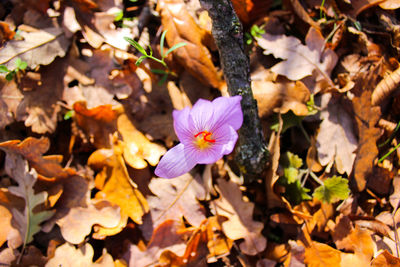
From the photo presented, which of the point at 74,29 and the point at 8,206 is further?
the point at 74,29

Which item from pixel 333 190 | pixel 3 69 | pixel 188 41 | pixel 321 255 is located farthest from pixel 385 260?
pixel 3 69

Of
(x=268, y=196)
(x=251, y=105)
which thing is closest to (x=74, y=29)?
(x=251, y=105)

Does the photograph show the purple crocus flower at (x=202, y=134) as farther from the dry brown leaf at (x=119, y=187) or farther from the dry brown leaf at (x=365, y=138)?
the dry brown leaf at (x=365, y=138)

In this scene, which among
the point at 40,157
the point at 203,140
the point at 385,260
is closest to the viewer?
the point at 203,140

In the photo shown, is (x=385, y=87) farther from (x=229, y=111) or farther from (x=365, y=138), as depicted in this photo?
(x=229, y=111)

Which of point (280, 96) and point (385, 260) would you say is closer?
point (385, 260)

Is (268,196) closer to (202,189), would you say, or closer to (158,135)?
(202,189)

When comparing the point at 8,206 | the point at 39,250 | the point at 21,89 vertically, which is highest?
the point at 21,89
